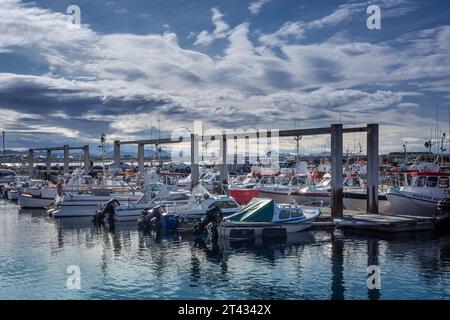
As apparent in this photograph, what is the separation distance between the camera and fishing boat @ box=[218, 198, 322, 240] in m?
29.5

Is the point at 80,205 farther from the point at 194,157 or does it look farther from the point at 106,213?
the point at 194,157

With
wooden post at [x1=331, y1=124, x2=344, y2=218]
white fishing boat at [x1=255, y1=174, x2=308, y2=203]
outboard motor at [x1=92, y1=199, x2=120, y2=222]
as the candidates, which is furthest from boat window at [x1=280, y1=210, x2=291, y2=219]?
outboard motor at [x1=92, y1=199, x2=120, y2=222]

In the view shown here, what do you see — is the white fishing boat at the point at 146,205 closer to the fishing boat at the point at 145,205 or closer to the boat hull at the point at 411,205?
the fishing boat at the point at 145,205

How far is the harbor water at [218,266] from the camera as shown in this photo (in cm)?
1872

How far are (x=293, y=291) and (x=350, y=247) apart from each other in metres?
9.65

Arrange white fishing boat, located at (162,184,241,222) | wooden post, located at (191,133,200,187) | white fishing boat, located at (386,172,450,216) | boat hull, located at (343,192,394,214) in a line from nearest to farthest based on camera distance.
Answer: white fishing boat, located at (162,184,241,222) → white fishing boat, located at (386,172,450,216) → boat hull, located at (343,192,394,214) → wooden post, located at (191,133,200,187)

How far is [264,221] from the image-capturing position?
3041cm

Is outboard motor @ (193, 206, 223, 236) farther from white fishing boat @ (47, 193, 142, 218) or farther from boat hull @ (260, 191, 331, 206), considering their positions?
boat hull @ (260, 191, 331, 206)

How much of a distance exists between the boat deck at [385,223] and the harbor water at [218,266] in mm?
844

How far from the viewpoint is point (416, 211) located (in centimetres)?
3631

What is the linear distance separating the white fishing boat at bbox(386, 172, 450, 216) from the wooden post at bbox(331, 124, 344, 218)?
4.63 meters

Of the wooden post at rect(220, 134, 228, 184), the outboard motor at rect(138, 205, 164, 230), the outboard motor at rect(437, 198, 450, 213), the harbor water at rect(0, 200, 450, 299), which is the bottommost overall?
the harbor water at rect(0, 200, 450, 299)
